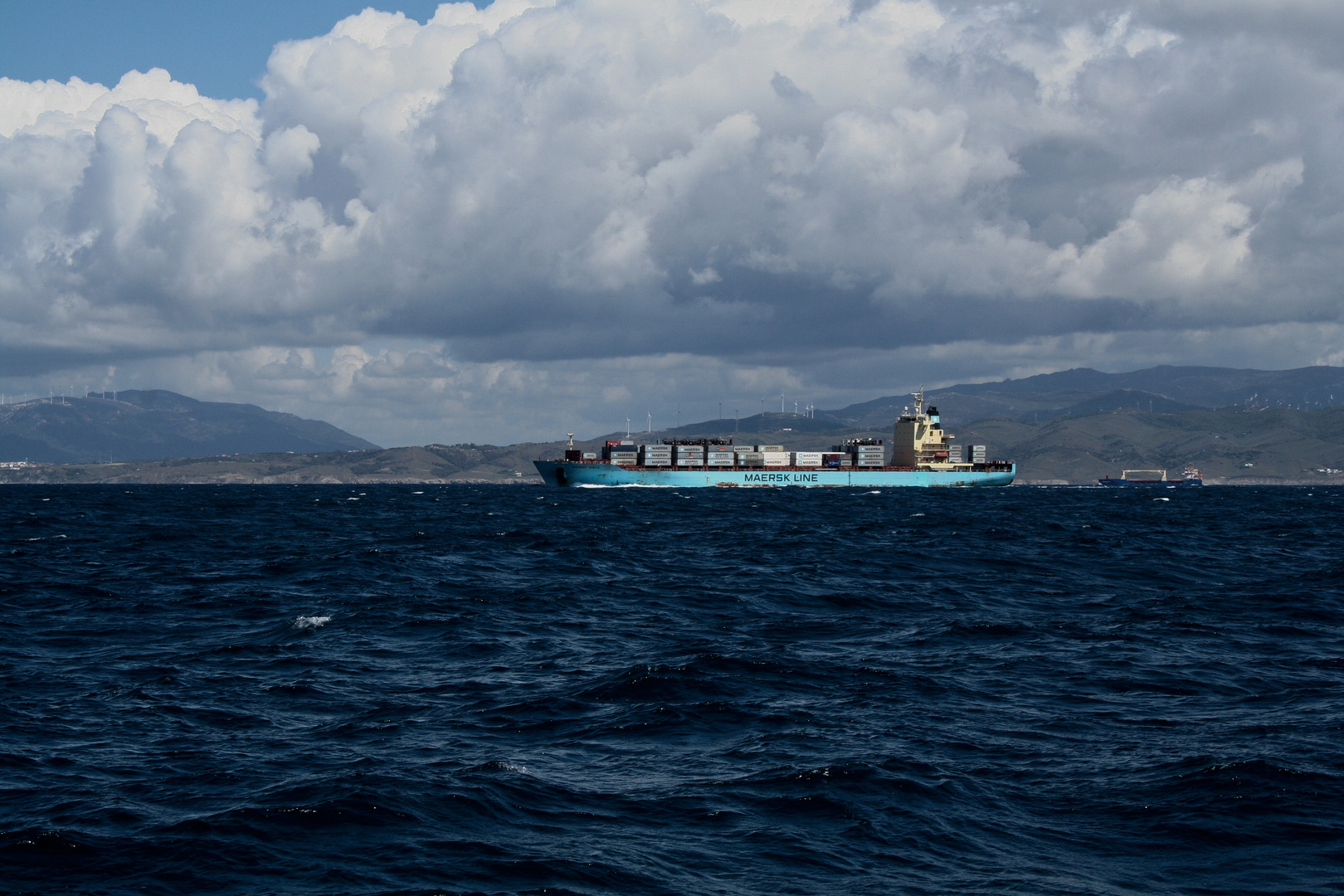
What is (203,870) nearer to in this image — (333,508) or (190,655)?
(190,655)

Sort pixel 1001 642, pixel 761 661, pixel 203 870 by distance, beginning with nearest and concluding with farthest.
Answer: pixel 203 870 → pixel 761 661 → pixel 1001 642

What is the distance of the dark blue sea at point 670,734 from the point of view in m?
15.9

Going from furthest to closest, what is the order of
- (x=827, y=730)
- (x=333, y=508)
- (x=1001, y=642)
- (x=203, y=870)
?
(x=333, y=508), (x=1001, y=642), (x=827, y=730), (x=203, y=870)

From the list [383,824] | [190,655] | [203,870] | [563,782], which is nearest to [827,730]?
[563,782]

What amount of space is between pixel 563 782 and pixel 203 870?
6.13m

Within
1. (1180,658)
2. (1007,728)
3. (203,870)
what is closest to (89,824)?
(203,870)

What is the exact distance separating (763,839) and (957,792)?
13.7 ft

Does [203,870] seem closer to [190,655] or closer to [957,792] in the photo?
[957,792]

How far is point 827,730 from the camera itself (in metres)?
22.9

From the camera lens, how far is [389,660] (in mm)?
30609

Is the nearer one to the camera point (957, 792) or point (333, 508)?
→ point (957, 792)

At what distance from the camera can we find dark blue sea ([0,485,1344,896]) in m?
15.9

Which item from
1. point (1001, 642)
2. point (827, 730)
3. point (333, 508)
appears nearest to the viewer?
point (827, 730)

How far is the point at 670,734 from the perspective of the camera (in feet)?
74.7
